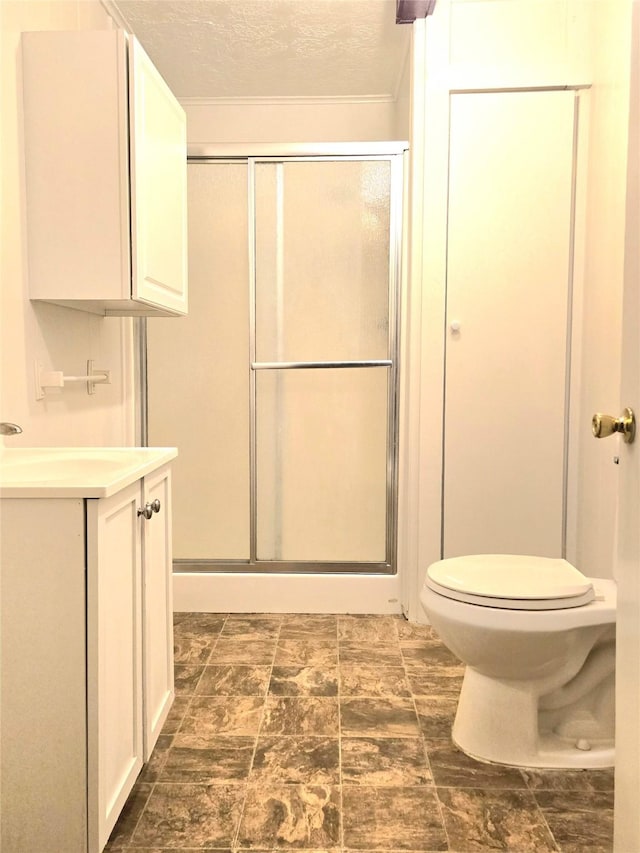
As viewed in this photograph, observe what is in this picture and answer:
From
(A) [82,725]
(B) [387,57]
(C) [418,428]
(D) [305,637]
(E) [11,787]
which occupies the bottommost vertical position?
(D) [305,637]

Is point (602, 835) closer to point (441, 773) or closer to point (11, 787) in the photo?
point (441, 773)

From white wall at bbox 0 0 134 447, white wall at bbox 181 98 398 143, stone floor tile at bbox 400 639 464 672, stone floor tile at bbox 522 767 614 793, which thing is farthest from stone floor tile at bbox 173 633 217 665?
white wall at bbox 181 98 398 143

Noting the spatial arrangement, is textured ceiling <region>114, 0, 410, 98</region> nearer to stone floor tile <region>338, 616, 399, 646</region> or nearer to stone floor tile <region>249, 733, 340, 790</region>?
stone floor tile <region>338, 616, 399, 646</region>

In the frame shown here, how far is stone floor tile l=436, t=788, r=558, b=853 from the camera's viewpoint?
1.48 m

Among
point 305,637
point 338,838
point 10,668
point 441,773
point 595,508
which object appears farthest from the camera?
point 305,637

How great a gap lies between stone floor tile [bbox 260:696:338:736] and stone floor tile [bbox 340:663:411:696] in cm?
11

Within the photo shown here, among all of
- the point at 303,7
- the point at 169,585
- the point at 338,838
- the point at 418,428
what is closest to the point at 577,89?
the point at 303,7

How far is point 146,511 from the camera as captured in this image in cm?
157

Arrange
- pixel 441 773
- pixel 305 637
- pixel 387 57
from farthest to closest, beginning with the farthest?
pixel 387 57 < pixel 305 637 < pixel 441 773

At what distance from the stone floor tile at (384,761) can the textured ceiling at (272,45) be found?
258 cm

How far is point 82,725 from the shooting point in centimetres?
127

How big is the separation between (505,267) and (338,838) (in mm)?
2066

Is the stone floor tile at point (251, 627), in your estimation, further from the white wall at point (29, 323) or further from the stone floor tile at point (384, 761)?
the white wall at point (29, 323)

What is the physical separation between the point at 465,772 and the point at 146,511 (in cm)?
107
